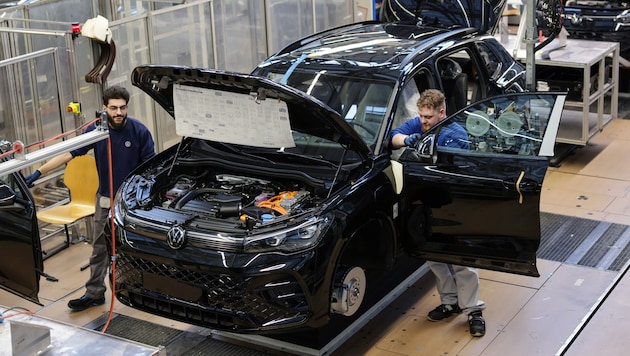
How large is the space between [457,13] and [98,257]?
149 inches

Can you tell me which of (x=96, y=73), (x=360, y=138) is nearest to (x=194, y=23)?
(x=96, y=73)

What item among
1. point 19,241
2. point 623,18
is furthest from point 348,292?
point 623,18

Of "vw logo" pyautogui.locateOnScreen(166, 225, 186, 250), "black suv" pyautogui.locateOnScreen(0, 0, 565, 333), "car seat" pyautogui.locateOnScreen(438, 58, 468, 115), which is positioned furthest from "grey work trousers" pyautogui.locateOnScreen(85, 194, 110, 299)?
"car seat" pyautogui.locateOnScreen(438, 58, 468, 115)

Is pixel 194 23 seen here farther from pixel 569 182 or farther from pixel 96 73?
pixel 569 182

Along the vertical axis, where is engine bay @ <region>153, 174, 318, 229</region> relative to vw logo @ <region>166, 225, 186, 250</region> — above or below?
above

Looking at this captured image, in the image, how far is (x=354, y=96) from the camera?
6.62m

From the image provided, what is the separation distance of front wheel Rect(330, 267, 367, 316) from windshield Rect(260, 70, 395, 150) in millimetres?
936

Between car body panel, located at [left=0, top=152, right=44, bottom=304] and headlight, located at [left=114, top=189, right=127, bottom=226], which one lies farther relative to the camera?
headlight, located at [left=114, top=189, right=127, bottom=226]

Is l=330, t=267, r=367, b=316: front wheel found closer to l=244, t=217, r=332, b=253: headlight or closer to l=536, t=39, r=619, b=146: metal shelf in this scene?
l=244, t=217, r=332, b=253: headlight

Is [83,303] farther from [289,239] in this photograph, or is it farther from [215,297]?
[289,239]

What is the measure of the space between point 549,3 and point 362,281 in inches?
189

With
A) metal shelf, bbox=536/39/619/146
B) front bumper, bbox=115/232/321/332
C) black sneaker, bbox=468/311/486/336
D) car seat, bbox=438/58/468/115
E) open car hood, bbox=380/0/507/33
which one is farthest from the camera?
metal shelf, bbox=536/39/619/146

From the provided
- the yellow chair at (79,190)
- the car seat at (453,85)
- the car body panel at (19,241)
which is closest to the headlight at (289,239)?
the car body panel at (19,241)

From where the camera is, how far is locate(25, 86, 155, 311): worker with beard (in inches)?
265
